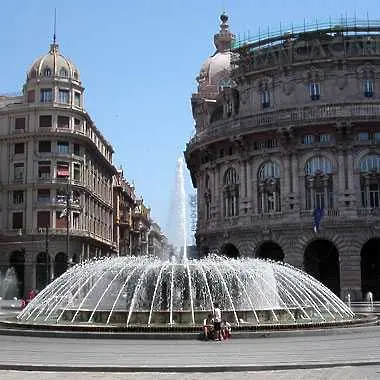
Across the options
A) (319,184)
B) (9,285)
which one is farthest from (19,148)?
(319,184)

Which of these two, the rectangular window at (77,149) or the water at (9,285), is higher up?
the rectangular window at (77,149)

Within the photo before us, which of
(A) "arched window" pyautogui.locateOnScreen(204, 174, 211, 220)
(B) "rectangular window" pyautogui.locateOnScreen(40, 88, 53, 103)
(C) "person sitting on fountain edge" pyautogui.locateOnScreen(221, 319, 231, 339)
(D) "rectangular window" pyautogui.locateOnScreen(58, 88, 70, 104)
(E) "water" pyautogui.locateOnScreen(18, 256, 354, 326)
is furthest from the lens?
(D) "rectangular window" pyautogui.locateOnScreen(58, 88, 70, 104)

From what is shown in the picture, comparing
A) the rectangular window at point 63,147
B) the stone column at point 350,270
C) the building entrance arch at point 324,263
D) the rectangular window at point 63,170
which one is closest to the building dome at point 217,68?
the rectangular window at point 63,147

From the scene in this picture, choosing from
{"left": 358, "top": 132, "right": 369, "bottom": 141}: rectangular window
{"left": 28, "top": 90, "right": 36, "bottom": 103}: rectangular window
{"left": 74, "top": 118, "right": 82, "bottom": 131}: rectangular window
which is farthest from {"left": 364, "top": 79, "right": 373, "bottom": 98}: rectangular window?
{"left": 28, "top": 90, "right": 36, "bottom": 103}: rectangular window

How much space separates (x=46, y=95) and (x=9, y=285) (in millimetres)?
20328

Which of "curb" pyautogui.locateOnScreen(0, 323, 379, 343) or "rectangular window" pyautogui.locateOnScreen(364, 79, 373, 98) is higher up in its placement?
"rectangular window" pyautogui.locateOnScreen(364, 79, 373, 98)

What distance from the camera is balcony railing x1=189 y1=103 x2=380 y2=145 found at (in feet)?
180

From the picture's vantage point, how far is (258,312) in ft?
81.0

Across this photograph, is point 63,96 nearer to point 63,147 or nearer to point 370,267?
point 63,147

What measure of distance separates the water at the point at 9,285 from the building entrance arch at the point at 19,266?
13.8 inches

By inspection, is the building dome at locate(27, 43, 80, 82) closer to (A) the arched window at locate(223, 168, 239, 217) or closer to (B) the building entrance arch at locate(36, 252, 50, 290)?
(B) the building entrance arch at locate(36, 252, 50, 290)

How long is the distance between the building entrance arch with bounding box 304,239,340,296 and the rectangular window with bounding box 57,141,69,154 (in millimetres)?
29455

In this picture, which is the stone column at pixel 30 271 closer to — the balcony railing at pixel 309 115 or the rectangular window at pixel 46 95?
the rectangular window at pixel 46 95

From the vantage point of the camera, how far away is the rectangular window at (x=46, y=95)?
71.6m
